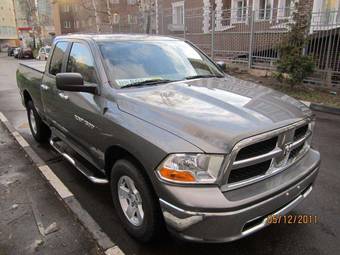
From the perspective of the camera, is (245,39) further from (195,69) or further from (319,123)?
(195,69)

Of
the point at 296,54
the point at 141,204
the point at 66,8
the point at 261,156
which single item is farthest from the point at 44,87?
the point at 66,8

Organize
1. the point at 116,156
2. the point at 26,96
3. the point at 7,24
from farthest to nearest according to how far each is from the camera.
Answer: the point at 7,24 → the point at 26,96 → the point at 116,156

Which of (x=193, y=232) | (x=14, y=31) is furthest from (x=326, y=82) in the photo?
(x=14, y=31)

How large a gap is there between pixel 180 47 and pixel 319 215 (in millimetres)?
2553

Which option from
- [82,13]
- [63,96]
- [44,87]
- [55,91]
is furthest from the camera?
[82,13]

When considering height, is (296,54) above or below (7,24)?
below

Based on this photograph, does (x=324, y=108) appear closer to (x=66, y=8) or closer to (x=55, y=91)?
(x=55, y=91)

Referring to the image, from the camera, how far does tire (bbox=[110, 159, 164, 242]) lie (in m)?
2.53

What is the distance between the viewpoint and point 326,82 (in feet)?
32.5

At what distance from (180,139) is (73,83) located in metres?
1.40

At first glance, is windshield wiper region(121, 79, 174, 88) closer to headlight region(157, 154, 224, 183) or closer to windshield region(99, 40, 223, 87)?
windshield region(99, 40, 223, 87)

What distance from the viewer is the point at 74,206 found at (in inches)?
139

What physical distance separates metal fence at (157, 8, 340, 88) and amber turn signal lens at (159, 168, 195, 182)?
28.9 feet

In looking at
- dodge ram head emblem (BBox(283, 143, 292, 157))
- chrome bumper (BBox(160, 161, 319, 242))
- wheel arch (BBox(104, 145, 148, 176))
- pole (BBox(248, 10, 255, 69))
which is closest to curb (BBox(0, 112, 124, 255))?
wheel arch (BBox(104, 145, 148, 176))
